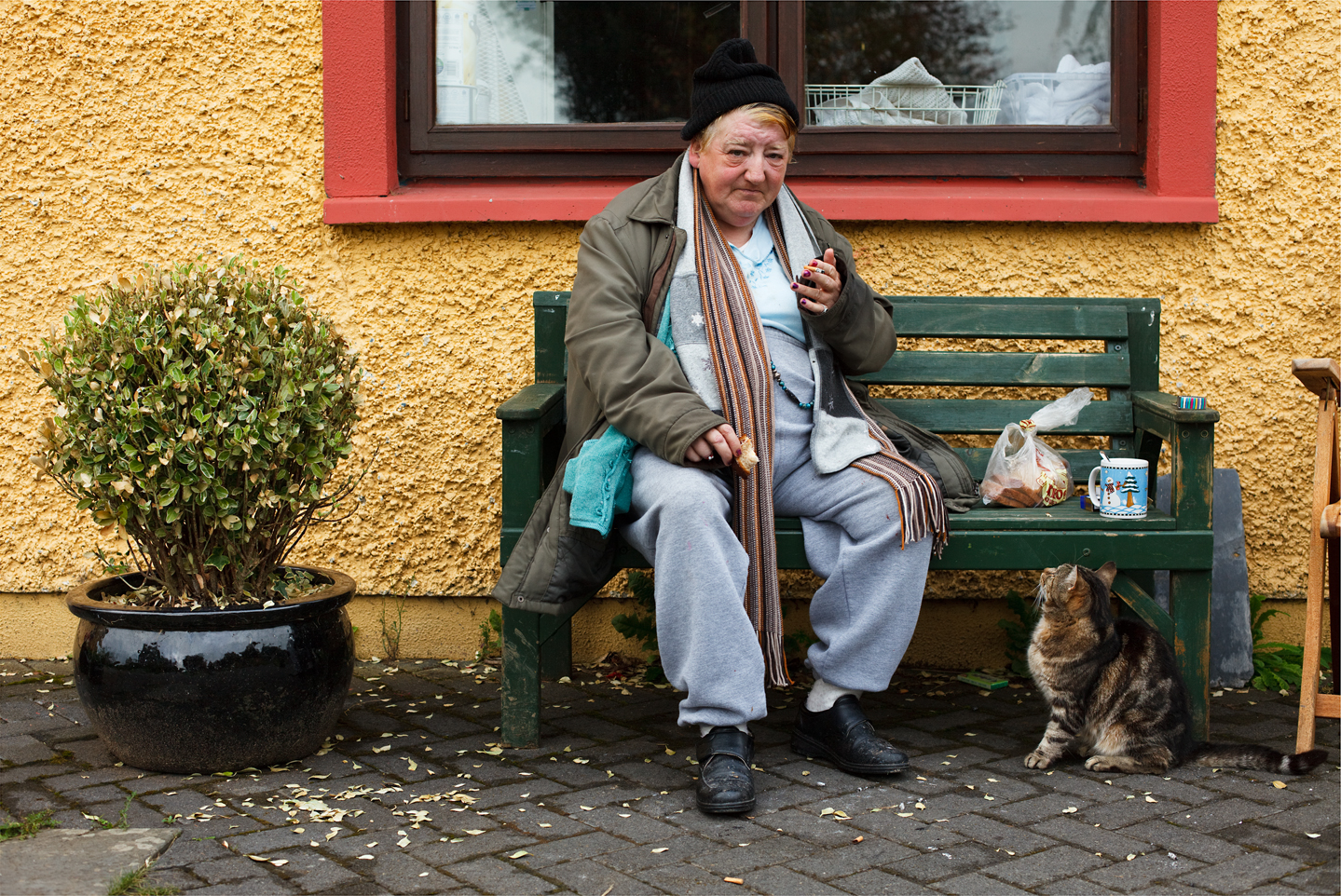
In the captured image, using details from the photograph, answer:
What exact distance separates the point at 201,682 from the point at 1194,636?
245 centimetres

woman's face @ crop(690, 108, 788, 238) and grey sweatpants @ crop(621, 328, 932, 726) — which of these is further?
woman's face @ crop(690, 108, 788, 238)

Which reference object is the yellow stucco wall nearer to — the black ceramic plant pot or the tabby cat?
the tabby cat

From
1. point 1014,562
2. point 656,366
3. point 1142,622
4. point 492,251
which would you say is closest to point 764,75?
point 656,366

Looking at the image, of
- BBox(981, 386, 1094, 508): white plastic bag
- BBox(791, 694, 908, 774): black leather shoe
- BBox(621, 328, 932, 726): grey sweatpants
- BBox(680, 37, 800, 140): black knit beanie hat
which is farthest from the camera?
BBox(981, 386, 1094, 508): white plastic bag

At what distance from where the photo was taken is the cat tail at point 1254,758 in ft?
9.98

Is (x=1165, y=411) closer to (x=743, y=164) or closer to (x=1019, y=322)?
(x=1019, y=322)

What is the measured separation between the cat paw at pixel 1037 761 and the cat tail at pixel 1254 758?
1.11 ft

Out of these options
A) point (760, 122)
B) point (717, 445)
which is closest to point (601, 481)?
point (717, 445)

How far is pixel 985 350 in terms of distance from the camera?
4.04m

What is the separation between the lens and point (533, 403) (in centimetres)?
337

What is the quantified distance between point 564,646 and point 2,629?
6.12ft

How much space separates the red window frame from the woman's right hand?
1.18 m

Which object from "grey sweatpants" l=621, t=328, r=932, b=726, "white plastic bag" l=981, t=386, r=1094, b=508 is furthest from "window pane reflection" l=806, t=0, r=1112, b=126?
"grey sweatpants" l=621, t=328, r=932, b=726

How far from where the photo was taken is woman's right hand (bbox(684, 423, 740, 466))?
3059 millimetres
